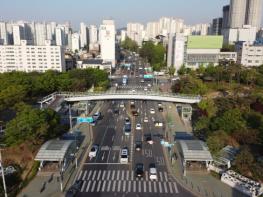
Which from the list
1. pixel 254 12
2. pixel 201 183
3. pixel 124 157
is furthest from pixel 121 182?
pixel 254 12

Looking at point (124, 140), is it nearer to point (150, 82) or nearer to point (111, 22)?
point (150, 82)

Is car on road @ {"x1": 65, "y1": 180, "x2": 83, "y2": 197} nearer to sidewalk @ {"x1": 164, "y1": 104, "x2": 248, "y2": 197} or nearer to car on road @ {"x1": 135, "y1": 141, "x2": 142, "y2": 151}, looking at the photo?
car on road @ {"x1": 135, "y1": 141, "x2": 142, "y2": 151}

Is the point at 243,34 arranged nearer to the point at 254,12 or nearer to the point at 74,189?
the point at 254,12

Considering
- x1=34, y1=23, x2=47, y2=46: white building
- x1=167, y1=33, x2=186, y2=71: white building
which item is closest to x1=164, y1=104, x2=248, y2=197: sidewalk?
x1=167, y1=33, x2=186, y2=71: white building

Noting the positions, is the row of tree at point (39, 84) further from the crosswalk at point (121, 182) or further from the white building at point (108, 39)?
the white building at point (108, 39)

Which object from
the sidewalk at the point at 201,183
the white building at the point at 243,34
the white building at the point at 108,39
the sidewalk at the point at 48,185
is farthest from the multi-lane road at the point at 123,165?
the white building at the point at 243,34
